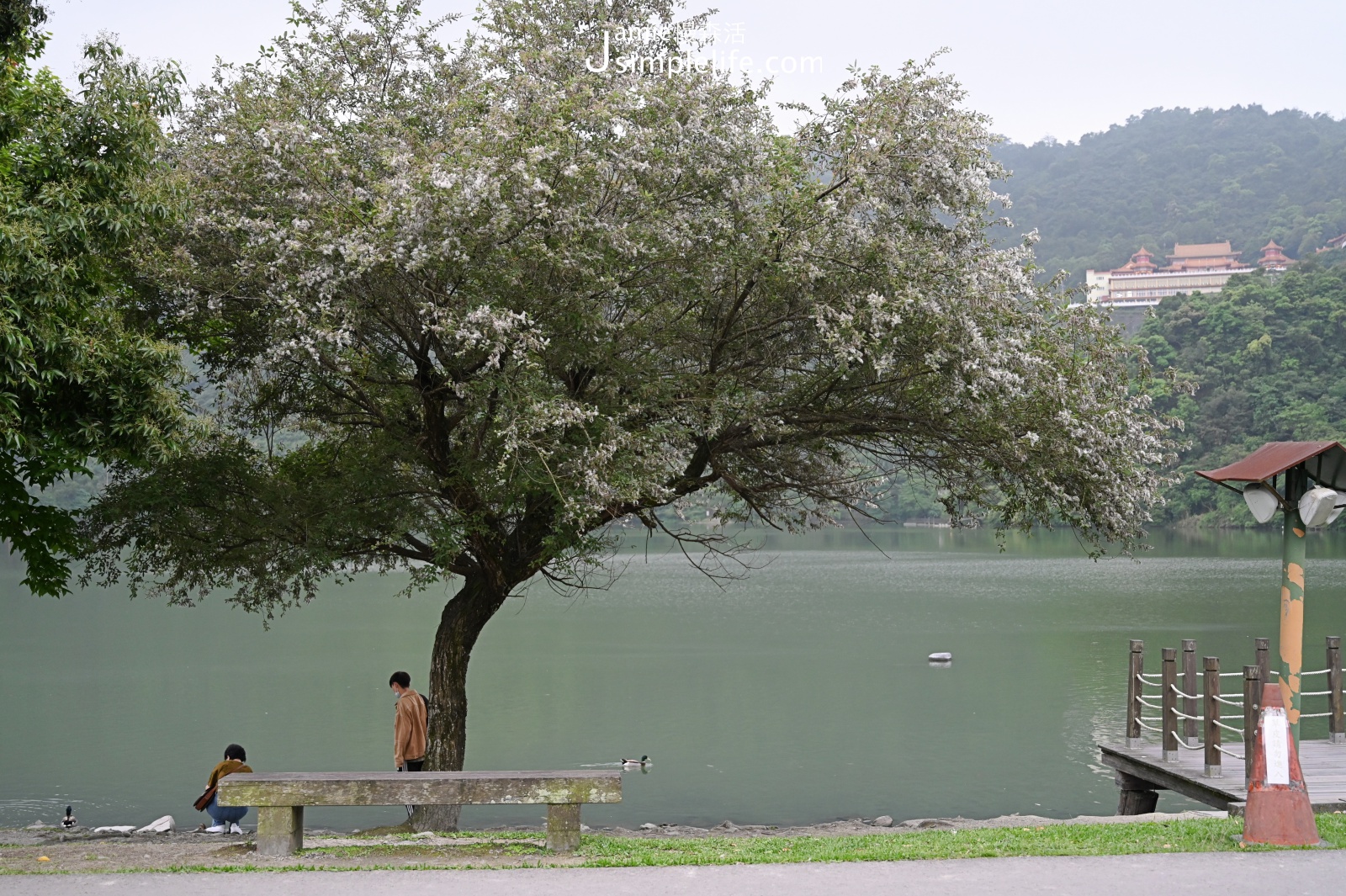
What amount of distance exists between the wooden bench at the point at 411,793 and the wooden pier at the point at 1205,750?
5.58 m

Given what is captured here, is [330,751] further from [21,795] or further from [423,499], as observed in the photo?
[423,499]

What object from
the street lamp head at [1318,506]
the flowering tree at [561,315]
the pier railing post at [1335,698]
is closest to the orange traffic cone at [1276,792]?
the street lamp head at [1318,506]

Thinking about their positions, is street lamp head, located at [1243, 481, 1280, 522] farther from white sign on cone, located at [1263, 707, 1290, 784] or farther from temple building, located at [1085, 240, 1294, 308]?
temple building, located at [1085, 240, 1294, 308]

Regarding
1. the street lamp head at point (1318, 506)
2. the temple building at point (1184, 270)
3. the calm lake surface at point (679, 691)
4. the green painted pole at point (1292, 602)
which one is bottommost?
the calm lake surface at point (679, 691)

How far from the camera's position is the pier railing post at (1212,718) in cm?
1197

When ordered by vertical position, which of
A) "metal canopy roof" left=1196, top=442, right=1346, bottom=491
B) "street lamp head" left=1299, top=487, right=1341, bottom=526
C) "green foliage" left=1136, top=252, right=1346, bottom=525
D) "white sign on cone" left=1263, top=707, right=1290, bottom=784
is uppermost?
"green foliage" left=1136, top=252, right=1346, bottom=525

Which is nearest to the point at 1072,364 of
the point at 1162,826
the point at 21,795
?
the point at 1162,826

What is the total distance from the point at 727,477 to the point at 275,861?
21.1 feet

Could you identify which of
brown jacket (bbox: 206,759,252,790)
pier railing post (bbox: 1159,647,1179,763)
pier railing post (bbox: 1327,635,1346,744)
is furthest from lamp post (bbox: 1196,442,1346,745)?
brown jacket (bbox: 206,759,252,790)

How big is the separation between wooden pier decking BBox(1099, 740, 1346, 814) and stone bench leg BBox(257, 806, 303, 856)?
286 inches

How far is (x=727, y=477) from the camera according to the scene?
1277cm

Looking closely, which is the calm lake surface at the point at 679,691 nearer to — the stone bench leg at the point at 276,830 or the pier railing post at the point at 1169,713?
the pier railing post at the point at 1169,713

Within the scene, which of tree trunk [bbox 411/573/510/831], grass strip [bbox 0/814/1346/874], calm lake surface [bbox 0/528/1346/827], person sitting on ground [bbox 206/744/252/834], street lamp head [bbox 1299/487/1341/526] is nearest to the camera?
grass strip [bbox 0/814/1346/874]

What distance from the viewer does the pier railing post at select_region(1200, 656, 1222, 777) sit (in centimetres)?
1197
